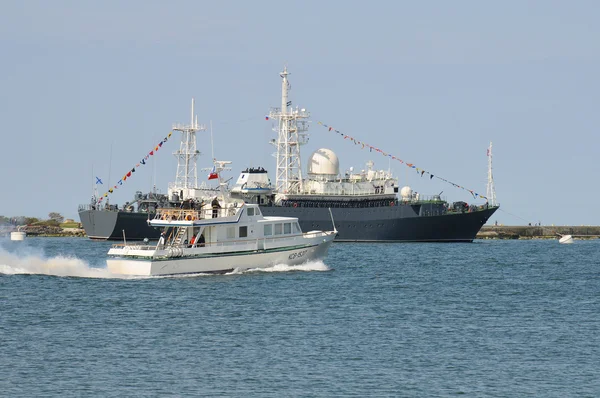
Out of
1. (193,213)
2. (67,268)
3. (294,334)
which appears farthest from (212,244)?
(294,334)

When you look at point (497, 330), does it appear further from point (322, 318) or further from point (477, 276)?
point (477, 276)

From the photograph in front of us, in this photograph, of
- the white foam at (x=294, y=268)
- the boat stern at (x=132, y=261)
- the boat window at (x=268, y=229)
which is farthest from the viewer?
the white foam at (x=294, y=268)

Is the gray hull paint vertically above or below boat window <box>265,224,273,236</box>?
above

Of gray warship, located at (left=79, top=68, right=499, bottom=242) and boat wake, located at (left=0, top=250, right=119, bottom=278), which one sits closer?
boat wake, located at (left=0, top=250, right=119, bottom=278)

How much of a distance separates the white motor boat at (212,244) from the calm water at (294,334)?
882 millimetres

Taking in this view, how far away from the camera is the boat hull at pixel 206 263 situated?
4994 centimetres

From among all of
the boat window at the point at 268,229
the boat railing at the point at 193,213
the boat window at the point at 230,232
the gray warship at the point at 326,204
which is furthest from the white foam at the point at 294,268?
the gray warship at the point at 326,204

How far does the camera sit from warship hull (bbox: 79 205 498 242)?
102500mm

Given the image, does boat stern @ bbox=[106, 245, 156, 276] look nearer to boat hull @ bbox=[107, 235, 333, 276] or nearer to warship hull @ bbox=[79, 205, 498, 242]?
boat hull @ bbox=[107, 235, 333, 276]

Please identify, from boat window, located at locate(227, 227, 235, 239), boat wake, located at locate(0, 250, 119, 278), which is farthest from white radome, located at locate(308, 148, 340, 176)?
boat window, located at locate(227, 227, 235, 239)

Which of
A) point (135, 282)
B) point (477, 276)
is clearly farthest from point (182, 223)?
point (477, 276)

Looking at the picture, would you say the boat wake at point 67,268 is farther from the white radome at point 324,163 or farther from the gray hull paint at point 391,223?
the white radome at point 324,163

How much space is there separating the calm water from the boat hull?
1.89 feet

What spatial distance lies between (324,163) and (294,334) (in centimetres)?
7771
